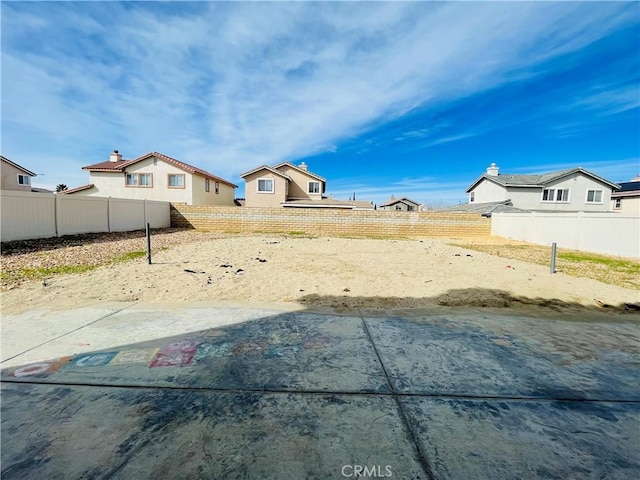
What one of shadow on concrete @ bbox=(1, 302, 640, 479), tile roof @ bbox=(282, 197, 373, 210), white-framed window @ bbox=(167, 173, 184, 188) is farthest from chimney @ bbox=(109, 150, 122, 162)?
shadow on concrete @ bbox=(1, 302, 640, 479)

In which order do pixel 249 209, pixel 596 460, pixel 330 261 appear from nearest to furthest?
pixel 596 460 → pixel 330 261 → pixel 249 209

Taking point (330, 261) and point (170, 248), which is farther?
point (170, 248)

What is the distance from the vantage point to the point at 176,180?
24016mm

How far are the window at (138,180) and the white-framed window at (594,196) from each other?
39.2 metres

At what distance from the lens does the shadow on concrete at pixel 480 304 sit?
4594 mm

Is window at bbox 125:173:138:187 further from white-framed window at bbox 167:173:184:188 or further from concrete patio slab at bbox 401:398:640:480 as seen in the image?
concrete patio slab at bbox 401:398:640:480

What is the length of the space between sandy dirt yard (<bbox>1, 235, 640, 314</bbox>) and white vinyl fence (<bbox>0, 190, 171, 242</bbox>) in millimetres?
5139

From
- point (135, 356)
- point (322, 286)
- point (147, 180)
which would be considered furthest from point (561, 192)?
point (147, 180)

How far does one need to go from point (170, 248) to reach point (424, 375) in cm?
984

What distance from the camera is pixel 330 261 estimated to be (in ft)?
27.8

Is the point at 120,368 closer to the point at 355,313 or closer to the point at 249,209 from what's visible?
the point at 355,313

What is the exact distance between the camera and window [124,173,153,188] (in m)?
23.9

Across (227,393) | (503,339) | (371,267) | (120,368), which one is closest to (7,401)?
(120,368)

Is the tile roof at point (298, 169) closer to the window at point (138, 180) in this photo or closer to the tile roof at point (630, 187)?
the window at point (138, 180)
